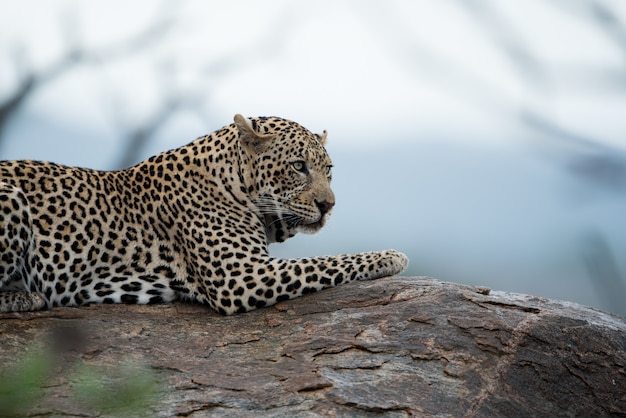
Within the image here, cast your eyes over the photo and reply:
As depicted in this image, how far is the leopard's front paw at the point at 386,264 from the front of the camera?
9312mm

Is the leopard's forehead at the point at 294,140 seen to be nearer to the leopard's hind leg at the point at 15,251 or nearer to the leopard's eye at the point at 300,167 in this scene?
the leopard's eye at the point at 300,167

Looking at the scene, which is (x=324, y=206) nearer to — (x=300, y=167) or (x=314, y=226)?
(x=314, y=226)

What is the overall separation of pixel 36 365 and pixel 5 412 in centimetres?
17

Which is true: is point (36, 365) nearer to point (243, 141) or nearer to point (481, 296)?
point (481, 296)

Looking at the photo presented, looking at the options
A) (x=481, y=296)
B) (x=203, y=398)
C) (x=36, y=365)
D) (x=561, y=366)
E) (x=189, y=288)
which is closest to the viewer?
(x=36, y=365)

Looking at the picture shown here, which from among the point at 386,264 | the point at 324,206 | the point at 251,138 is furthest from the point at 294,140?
the point at 386,264

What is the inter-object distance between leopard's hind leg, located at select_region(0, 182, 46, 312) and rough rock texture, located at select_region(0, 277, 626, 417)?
18 cm

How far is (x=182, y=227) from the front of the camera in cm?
952

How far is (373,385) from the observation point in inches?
280

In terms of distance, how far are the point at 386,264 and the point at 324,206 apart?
92 centimetres

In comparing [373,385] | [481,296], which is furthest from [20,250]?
[481,296]

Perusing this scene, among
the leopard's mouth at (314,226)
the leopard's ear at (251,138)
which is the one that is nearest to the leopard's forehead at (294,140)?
the leopard's ear at (251,138)

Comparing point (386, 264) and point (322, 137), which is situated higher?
point (322, 137)

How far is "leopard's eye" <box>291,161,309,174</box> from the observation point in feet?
31.1
